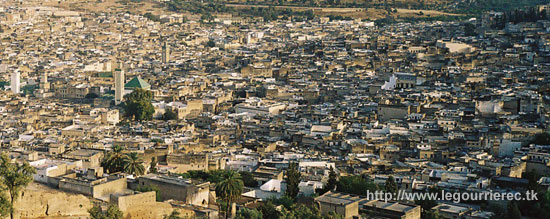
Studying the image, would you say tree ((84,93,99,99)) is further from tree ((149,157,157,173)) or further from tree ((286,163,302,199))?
tree ((286,163,302,199))

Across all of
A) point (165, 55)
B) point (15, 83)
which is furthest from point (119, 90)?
point (165, 55)

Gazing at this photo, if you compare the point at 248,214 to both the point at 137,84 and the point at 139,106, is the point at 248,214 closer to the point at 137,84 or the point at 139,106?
the point at 139,106

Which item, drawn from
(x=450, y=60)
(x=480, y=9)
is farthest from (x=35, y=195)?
(x=480, y=9)

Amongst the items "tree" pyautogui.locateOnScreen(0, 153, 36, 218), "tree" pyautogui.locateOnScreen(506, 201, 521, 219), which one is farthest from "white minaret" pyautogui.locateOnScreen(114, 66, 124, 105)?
"tree" pyautogui.locateOnScreen(506, 201, 521, 219)

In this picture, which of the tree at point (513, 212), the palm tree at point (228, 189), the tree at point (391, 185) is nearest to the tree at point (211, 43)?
the tree at point (391, 185)

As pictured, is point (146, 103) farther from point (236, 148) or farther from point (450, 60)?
point (450, 60)

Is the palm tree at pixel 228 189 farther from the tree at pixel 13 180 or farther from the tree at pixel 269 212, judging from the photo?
the tree at pixel 13 180
